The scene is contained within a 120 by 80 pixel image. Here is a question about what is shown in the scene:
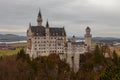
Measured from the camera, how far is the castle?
9550 cm

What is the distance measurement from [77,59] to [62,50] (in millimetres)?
5608

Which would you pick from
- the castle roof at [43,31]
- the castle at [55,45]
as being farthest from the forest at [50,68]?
the castle roof at [43,31]

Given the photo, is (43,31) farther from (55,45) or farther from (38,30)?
(55,45)

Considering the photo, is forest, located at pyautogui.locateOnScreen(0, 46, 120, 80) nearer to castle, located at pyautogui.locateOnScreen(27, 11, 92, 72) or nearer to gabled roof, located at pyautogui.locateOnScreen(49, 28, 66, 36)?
castle, located at pyautogui.locateOnScreen(27, 11, 92, 72)

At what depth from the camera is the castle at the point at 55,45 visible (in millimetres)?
95500

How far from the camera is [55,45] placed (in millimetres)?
97188

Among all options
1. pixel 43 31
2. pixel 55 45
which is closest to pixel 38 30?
pixel 43 31

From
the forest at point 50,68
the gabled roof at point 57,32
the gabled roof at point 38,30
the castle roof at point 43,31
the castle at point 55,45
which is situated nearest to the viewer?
the forest at point 50,68

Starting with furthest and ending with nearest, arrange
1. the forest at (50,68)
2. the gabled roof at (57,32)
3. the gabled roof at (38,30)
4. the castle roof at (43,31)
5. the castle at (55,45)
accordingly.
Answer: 1. the gabled roof at (57,32)
2. the castle roof at (43,31)
3. the gabled roof at (38,30)
4. the castle at (55,45)
5. the forest at (50,68)

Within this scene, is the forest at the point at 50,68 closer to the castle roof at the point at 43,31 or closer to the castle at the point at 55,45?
the castle at the point at 55,45

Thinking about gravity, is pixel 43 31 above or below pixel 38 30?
below

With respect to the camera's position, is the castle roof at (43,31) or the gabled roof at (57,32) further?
the gabled roof at (57,32)

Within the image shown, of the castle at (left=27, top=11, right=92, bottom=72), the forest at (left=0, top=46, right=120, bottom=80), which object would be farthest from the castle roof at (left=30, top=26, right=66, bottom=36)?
the forest at (left=0, top=46, right=120, bottom=80)

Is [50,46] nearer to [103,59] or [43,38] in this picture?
[43,38]
